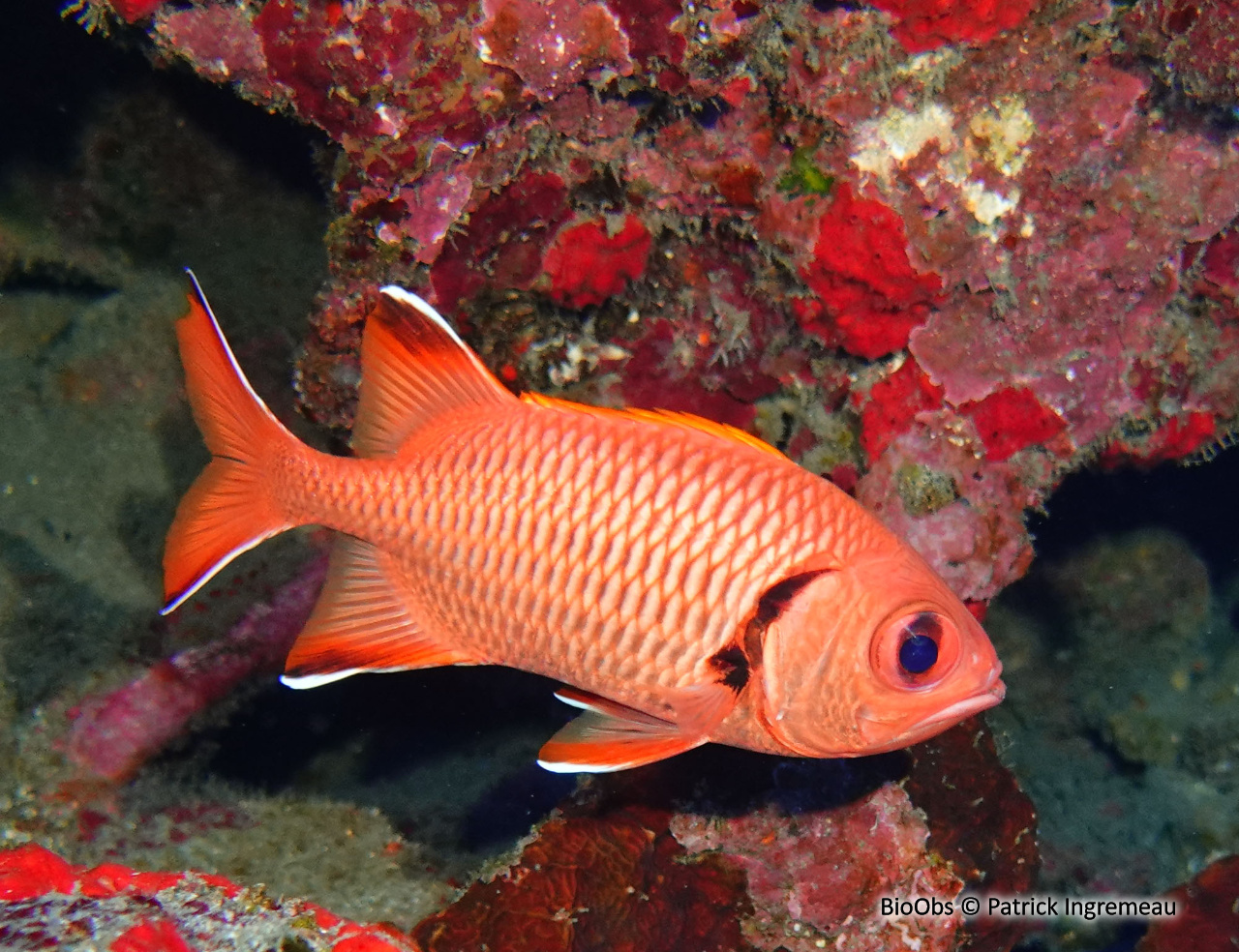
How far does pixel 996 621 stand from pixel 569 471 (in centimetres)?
621

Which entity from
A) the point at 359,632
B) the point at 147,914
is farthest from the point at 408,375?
the point at 147,914

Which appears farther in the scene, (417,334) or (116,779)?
(116,779)

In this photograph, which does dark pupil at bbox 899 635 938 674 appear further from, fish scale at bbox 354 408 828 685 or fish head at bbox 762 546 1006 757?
fish scale at bbox 354 408 828 685

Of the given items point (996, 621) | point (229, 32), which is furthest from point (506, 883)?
point (996, 621)

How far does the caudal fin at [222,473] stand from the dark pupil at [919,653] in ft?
6.82

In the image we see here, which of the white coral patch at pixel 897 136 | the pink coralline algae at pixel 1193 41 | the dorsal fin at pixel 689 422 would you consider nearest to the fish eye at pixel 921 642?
the dorsal fin at pixel 689 422

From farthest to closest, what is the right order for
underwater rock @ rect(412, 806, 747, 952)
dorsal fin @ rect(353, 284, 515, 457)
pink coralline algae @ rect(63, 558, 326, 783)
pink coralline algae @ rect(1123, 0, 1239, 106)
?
pink coralline algae @ rect(63, 558, 326, 783) → underwater rock @ rect(412, 806, 747, 952) → pink coralline algae @ rect(1123, 0, 1239, 106) → dorsal fin @ rect(353, 284, 515, 457)

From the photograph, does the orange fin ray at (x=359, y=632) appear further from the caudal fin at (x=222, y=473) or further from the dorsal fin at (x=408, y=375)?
the dorsal fin at (x=408, y=375)

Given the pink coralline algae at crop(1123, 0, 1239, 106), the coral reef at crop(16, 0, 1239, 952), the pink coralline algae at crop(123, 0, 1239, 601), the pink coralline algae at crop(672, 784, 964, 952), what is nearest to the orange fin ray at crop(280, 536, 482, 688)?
the coral reef at crop(16, 0, 1239, 952)

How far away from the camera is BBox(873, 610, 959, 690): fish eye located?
223cm

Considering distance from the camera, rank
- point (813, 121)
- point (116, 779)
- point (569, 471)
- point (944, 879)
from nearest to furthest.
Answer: point (569, 471)
point (813, 121)
point (944, 879)
point (116, 779)

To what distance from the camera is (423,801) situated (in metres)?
4.45

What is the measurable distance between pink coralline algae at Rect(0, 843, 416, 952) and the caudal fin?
2.99 feet

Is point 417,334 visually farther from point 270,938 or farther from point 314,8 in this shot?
point 270,938
